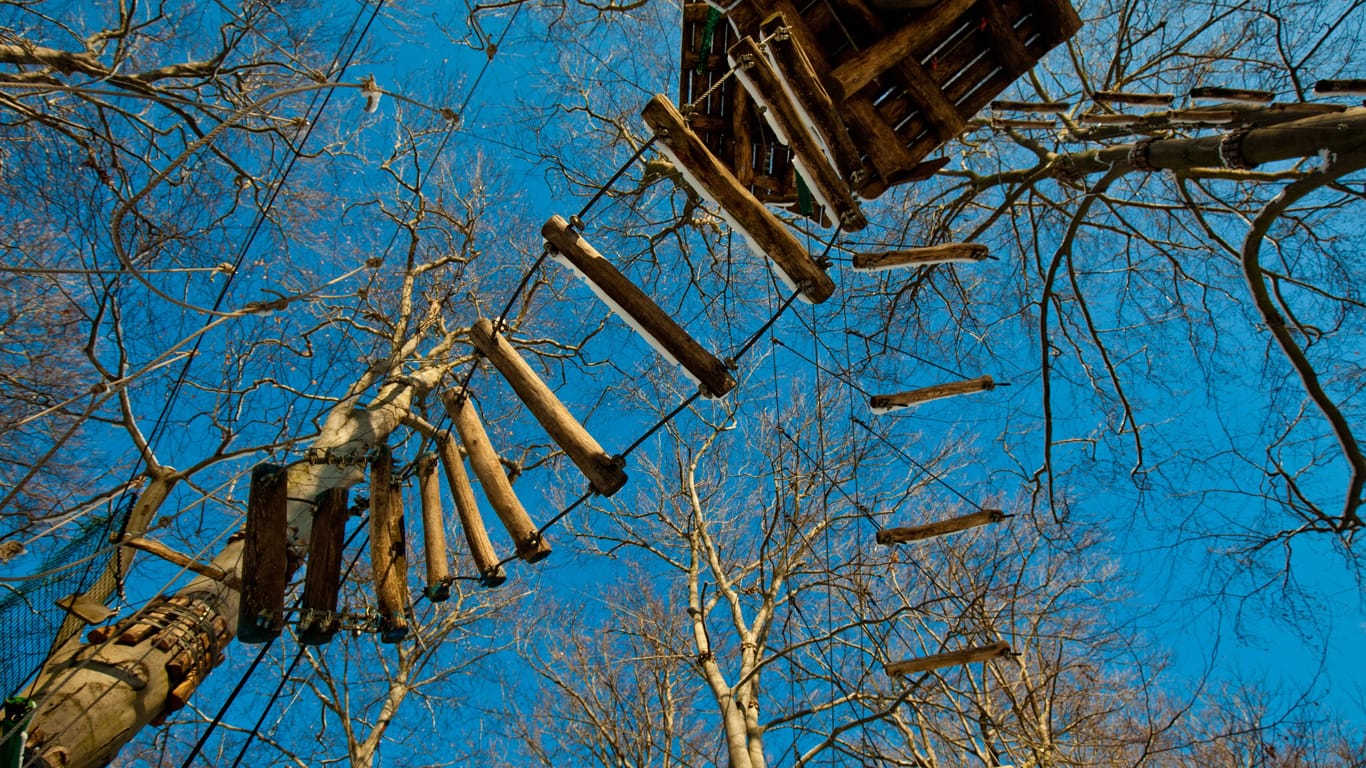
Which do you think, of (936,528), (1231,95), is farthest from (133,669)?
(1231,95)

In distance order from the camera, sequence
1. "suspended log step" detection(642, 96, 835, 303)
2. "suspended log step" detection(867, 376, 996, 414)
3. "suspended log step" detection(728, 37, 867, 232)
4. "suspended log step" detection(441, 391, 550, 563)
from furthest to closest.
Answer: "suspended log step" detection(867, 376, 996, 414), "suspended log step" detection(441, 391, 550, 563), "suspended log step" detection(728, 37, 867, 232), "suspended log step" detection(642, 96, 835, 303)

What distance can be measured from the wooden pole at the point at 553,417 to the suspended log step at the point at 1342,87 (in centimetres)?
406

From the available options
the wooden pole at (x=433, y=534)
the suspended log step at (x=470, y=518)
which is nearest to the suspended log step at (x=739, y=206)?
the suspended log step at (x=470, y=518)

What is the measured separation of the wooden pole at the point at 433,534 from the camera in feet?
13.1

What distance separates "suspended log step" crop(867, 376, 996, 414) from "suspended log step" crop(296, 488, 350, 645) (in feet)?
11.2

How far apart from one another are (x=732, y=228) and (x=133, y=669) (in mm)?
3741

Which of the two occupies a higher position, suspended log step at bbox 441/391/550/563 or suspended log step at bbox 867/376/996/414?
suspended log step at bbox 867/376/996/414

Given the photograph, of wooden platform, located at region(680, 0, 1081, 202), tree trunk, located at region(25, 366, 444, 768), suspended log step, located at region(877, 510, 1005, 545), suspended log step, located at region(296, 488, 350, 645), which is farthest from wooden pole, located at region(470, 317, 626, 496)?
suspended log step, located at region(877, 510, 1005, 545)

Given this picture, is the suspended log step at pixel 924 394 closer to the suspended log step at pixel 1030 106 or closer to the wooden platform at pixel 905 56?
the wooden platform at pixel 905 56

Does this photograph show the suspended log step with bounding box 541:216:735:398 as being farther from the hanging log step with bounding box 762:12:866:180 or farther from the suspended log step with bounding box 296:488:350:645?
the suspended log step with bounding box 296:488:350:645

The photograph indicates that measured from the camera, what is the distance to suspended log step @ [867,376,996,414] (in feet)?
16.5

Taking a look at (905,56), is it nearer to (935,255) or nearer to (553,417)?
(935,255)

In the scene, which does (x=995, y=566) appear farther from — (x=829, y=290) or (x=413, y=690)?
(x=413, y=690)

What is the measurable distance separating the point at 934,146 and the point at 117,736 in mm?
5468
